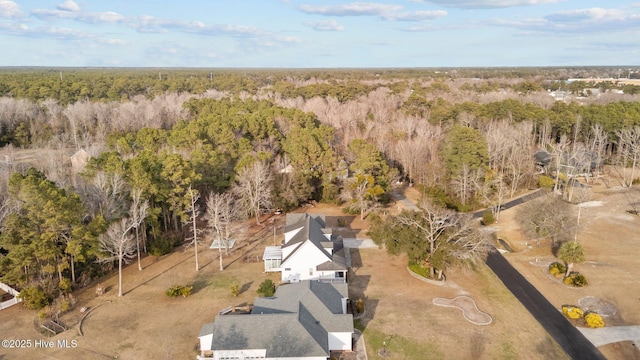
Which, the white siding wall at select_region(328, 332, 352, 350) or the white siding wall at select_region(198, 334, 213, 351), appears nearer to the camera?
the white siding wall at select_region(198, 334, 213, 351)

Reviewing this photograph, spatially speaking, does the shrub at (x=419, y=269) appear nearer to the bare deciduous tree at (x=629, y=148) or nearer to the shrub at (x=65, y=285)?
the shrub at (x=65, y=285)

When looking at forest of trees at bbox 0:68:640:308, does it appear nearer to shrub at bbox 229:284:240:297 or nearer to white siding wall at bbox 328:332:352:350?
shrub at bbox 229:284:240:297

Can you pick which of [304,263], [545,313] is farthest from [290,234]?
[545,313]

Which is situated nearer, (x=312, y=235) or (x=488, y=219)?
(x=312, y=235)

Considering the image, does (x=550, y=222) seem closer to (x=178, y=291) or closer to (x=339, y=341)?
(x=339, y=341)

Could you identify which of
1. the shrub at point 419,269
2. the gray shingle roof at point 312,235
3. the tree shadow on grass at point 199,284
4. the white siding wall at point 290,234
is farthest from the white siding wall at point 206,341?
the shrub at point 419,269

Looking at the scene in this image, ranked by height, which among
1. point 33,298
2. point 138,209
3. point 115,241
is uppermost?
point 138,209

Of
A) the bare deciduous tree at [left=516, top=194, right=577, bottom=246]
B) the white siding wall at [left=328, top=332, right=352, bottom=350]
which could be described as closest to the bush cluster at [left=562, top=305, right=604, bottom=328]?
the bare deciduous tree at [left=516, top=194, right=577, bottom=246]
